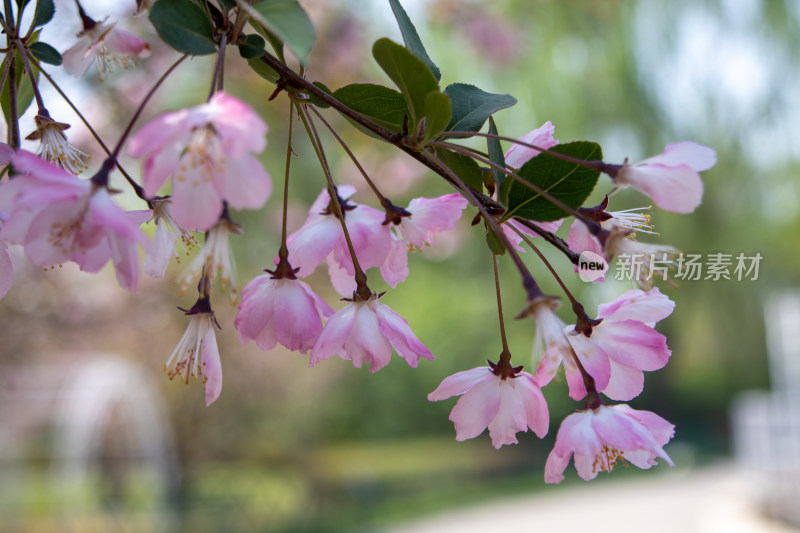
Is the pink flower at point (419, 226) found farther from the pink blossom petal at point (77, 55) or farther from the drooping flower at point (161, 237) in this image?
the pink blossom petal at point (77, 55)

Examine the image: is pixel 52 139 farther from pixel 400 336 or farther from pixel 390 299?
pixel 390 299

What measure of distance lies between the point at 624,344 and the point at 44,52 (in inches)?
14.9

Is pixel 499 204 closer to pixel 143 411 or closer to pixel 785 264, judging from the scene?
pixel 143 411

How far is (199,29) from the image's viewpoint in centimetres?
36

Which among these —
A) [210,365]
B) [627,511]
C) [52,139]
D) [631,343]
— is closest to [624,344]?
[631,343]

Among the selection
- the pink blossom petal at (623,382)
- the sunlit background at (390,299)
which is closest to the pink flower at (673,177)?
the pink blossom petal at (623,382)

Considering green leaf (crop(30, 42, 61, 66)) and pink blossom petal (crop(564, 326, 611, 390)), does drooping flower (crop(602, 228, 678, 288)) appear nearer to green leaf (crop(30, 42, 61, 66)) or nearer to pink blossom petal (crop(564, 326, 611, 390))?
pink blossom petal (crop(564, 326, 611, 390))

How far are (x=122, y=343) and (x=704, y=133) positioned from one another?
162 inches

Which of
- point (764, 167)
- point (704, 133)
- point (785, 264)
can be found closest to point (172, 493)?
point (704, 133)

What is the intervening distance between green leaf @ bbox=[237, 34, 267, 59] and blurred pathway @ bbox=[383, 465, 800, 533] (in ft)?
14.0

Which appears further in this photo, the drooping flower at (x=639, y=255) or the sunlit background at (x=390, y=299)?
the sunlit background at (x=390, y=299)

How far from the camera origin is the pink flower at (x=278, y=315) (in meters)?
0.41

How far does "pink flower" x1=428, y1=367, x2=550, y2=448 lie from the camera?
396mm

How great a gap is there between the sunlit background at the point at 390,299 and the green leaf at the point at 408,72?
1.79 m
